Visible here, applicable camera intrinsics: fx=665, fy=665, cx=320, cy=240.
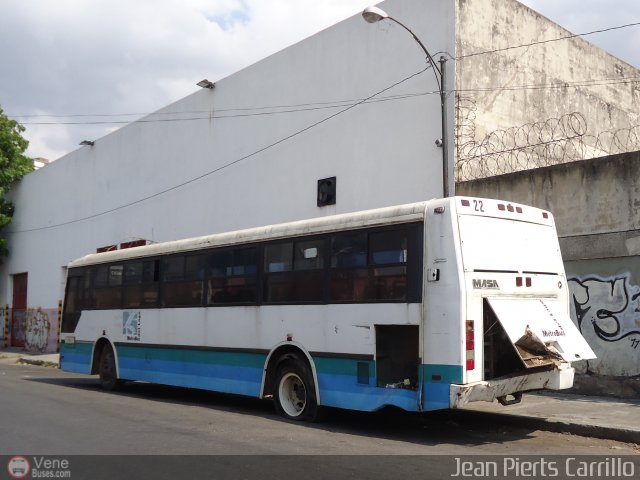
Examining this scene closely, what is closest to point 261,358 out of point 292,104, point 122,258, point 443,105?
point 122,258

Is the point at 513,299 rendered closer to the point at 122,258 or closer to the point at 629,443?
the point at 629,443

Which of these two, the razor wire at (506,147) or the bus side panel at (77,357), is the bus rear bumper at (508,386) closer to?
the razor wire at (506,147)

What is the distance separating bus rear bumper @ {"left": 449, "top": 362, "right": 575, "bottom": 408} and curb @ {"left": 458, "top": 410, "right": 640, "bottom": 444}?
0.57 metres

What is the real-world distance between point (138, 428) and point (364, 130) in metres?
10.0

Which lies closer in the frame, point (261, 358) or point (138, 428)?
point (138, 428)

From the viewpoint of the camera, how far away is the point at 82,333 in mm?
14688

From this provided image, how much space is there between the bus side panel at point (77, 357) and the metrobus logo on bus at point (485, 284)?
956 cm

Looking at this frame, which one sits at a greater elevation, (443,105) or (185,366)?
(443,105)

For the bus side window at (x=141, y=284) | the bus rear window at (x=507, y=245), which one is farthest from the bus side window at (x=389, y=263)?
the bus side window at (x=141, y=284)

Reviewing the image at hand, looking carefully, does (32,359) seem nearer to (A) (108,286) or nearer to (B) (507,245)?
(A) (108,286)

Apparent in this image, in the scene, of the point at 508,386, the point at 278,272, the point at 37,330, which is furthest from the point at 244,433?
the point at 37,330

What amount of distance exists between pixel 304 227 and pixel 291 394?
2.50 m

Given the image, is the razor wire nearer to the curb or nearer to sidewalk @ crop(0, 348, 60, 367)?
the curb

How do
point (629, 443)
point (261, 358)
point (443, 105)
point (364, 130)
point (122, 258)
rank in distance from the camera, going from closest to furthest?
point (629, 443), point (261, 358), point (443, 105), point (122, 258), point (364, 130)
